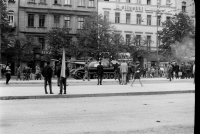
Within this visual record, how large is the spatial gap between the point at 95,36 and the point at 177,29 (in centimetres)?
1548

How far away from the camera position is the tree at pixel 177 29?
5188 cm

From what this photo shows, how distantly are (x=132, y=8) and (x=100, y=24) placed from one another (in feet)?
46.5

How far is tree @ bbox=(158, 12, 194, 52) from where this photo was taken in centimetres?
5188

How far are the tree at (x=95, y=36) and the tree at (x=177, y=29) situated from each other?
459 inches

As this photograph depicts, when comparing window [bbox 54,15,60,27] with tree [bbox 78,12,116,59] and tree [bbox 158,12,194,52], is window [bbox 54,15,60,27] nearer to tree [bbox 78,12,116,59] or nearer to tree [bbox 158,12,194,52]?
tree [bbox 78,12,116,59]

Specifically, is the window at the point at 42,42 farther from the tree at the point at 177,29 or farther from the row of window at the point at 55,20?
the tree at the point at 177,29

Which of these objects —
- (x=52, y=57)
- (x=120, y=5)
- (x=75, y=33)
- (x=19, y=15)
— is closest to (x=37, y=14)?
(x=19, y=15)

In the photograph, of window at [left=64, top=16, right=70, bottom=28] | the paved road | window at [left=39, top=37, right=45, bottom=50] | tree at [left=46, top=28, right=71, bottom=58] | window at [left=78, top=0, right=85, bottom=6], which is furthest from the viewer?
window at [left=78, top=0, right=85, bottom=6]

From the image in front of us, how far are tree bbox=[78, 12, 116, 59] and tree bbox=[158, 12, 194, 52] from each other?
11.7m

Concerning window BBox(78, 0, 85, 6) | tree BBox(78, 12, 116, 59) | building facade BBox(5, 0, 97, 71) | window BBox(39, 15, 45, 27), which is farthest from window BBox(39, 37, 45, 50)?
window BBox(78, 0, 85, 6)

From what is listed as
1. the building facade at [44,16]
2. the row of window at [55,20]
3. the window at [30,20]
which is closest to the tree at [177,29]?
the building facade at [44,16]

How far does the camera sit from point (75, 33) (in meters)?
53.3

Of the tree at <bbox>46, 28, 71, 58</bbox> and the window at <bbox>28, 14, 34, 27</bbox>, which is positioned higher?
the window at <bbox>28, 14, 34, 27</bbox>
